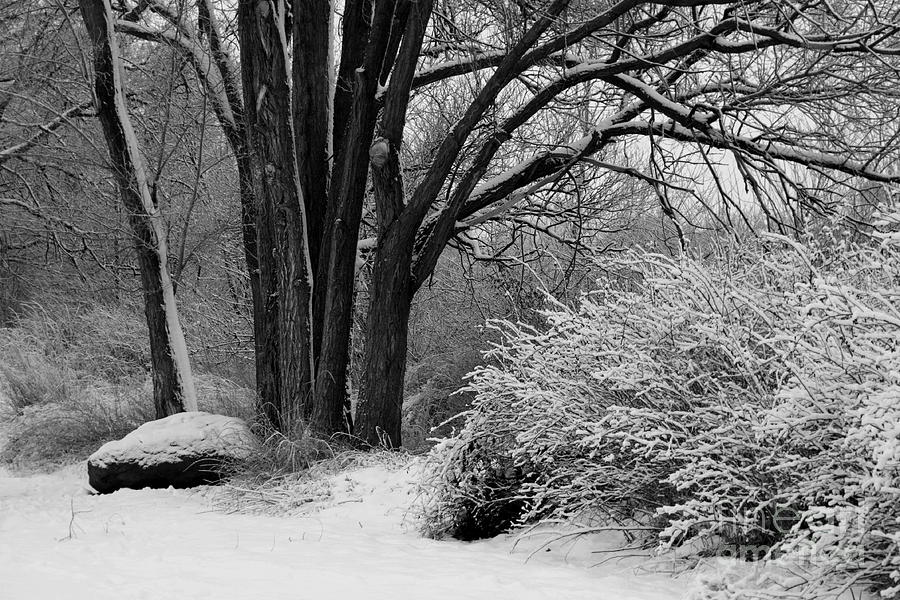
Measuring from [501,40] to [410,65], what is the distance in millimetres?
1619

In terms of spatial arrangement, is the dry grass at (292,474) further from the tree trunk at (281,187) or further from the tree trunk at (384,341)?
the tree trunk at (281,187)

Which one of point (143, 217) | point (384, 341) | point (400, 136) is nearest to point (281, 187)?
point (400, 136)

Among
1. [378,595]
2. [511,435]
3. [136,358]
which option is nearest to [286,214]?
[511,435]

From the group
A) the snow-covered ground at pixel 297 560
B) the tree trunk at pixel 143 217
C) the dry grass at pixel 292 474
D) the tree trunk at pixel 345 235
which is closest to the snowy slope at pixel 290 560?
the snow-covered ground at pixel 297 560

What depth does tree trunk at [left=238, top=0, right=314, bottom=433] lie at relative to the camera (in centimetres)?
783

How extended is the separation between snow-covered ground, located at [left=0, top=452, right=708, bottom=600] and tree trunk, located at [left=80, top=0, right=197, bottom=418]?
9.00 ft

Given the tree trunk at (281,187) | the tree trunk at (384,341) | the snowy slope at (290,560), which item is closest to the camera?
the snowy slope at (290,560)

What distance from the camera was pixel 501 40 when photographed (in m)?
8.45

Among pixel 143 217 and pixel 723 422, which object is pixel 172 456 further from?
pixel 723 422

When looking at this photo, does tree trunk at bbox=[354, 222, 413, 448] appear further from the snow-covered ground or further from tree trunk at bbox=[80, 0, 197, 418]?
tree trunk at bbox=[80, 0, 197, 418]

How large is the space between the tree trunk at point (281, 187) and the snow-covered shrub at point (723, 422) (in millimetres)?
3124

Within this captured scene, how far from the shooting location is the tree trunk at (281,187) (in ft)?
25.7

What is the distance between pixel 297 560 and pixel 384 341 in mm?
3504

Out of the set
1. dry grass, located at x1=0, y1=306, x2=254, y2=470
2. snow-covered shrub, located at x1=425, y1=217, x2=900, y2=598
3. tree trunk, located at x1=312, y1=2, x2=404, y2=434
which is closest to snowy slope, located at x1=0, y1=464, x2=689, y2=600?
snow-covered shrub, located at x1=425, y1=217, x2=900, y2=598
